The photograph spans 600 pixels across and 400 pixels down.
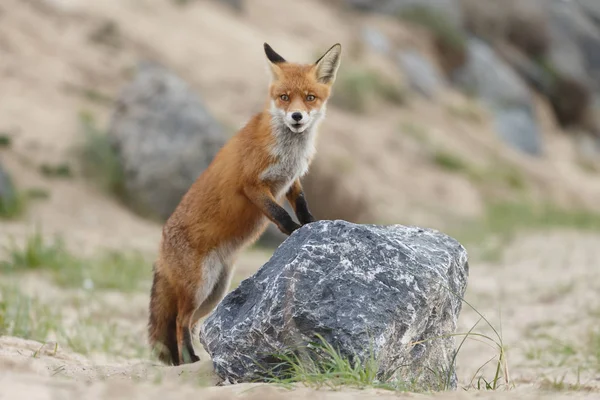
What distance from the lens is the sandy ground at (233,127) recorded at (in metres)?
4.20

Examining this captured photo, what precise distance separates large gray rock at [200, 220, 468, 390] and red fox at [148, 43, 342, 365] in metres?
0.55

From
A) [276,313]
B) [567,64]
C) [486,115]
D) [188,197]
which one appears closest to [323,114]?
[188,197]

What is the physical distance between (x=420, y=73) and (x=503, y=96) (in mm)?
3943

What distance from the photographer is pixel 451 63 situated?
25.5m

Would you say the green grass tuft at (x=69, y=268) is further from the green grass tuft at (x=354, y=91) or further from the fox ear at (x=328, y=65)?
the green grass tuft at (x=354, y=91)

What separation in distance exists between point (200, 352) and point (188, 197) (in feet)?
5.11

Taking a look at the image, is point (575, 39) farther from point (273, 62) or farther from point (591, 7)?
→ point (273, 62)

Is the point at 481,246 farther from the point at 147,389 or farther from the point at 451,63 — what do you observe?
the point at 451,63

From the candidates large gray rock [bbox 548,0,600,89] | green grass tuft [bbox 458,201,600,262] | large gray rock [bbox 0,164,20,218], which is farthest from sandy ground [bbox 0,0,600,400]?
large gray rock [bbox 548,0,600,89]

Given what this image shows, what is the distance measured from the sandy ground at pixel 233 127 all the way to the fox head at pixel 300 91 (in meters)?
1.59

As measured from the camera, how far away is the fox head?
15.2 feet

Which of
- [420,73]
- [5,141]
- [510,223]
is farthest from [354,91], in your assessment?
[5,141]

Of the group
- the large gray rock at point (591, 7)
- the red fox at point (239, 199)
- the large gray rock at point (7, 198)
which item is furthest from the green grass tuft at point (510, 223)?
the large gray rock at point (591, 7)

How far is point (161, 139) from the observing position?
11.8 metres
